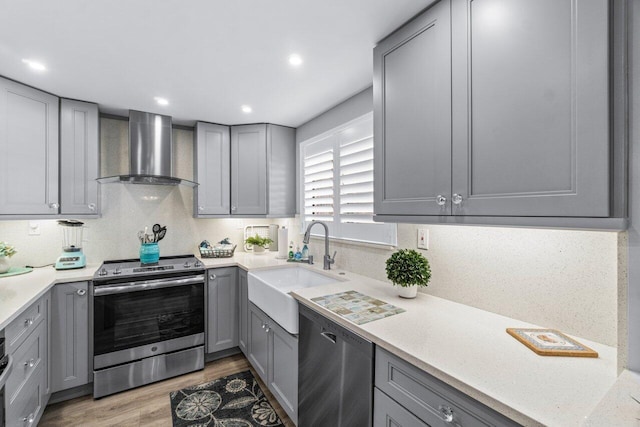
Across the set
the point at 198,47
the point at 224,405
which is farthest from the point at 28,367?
the point at 198,47

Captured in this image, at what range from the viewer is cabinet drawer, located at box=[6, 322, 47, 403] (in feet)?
4.87

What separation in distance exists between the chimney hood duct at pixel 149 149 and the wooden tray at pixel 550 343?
2765 mm

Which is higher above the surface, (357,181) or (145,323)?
(357,181)

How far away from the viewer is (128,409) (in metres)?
2.08

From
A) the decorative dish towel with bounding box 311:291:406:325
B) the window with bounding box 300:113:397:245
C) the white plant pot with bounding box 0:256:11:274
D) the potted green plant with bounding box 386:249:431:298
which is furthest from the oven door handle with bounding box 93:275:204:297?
the potted green plant with bounding box 386:249:431:298

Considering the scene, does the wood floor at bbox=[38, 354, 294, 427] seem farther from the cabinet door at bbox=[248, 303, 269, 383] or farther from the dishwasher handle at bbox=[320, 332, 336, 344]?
the dishwasher handle at bbox=[320, 332, 336, 344]

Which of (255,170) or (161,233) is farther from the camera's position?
(255,170)

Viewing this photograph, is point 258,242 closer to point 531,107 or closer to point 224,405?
point 224,405

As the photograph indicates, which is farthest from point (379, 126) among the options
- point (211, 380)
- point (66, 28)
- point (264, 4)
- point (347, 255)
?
point (211, 380)

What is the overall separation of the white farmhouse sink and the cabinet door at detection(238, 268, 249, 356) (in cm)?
20

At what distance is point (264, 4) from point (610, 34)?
50.1 inches

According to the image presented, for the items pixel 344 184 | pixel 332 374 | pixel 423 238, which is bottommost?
pixel 332 374

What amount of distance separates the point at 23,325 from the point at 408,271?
7.31 ft

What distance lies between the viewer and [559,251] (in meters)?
1.17
